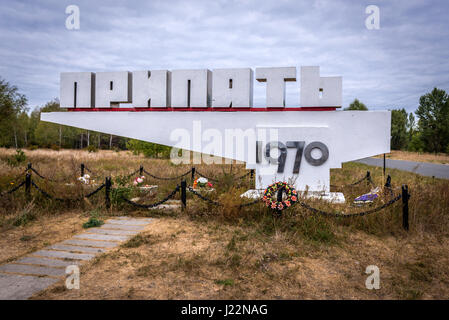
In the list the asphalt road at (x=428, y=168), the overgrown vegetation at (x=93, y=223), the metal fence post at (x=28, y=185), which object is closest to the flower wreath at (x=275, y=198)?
the overgrown vegetation at (x=93, y=223)

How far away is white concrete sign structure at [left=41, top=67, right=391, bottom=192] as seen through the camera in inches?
328

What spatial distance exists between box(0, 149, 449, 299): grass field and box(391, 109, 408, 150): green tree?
41.6 m

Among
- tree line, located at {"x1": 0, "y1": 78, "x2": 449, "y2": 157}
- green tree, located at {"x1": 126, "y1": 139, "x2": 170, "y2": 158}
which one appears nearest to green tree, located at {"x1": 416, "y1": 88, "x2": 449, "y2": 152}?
tree line, located at {"x1": 0, "y1": 78, "x2": 449, "y2": 157}

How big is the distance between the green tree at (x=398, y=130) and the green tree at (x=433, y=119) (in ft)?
9.11

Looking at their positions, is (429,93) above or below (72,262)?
above

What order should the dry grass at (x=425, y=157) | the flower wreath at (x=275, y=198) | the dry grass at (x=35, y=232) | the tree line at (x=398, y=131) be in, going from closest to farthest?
the dry grass at (x=35, y=232) → the flower wreath at (x=275, y=198) → the dry grass at (x=425, y=157) → the tree line at (x=398, y=131)

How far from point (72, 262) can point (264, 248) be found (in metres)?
2.64

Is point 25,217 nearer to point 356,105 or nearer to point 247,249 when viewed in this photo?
point 247,249

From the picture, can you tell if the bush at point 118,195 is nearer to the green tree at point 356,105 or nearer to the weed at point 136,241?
the weed at point 136,241

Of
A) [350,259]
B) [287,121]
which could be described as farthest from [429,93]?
[350,259]

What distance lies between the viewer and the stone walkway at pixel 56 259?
3557 millimetres
